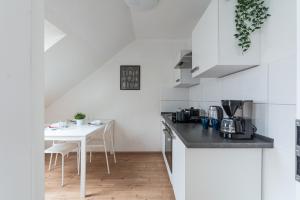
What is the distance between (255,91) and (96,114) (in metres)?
3.36

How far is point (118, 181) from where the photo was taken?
9.14 ft

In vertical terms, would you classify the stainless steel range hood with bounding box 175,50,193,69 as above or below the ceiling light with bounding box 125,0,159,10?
below

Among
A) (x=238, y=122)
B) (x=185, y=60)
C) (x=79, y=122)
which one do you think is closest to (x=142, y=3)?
(x=185, y=60)

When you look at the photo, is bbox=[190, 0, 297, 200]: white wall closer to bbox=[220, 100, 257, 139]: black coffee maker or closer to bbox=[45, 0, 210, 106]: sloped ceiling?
bbox=[220, 100, 257, 139]: black coffee maker

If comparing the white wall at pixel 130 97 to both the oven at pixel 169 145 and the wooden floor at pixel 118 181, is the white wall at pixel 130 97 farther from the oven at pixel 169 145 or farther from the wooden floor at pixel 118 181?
the oven at pixel 169 145

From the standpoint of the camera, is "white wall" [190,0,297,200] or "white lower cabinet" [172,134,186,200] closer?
"white wall" [190,0,297,200]

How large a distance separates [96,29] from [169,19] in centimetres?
111

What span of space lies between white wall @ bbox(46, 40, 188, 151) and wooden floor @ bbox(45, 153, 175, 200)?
63 centimetres

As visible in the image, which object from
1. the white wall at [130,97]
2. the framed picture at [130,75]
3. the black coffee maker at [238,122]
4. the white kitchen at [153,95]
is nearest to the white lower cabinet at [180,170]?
the white kitchen at [153,95]

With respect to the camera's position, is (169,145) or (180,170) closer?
(180,170)

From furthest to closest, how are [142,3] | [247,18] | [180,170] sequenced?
[142,3] → [180,170] → [247,18]

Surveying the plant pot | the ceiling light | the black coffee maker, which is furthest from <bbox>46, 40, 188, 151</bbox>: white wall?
the black coffee maker

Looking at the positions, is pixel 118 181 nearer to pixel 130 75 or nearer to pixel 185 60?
pixel 185 60

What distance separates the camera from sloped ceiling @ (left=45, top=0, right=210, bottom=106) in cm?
231
